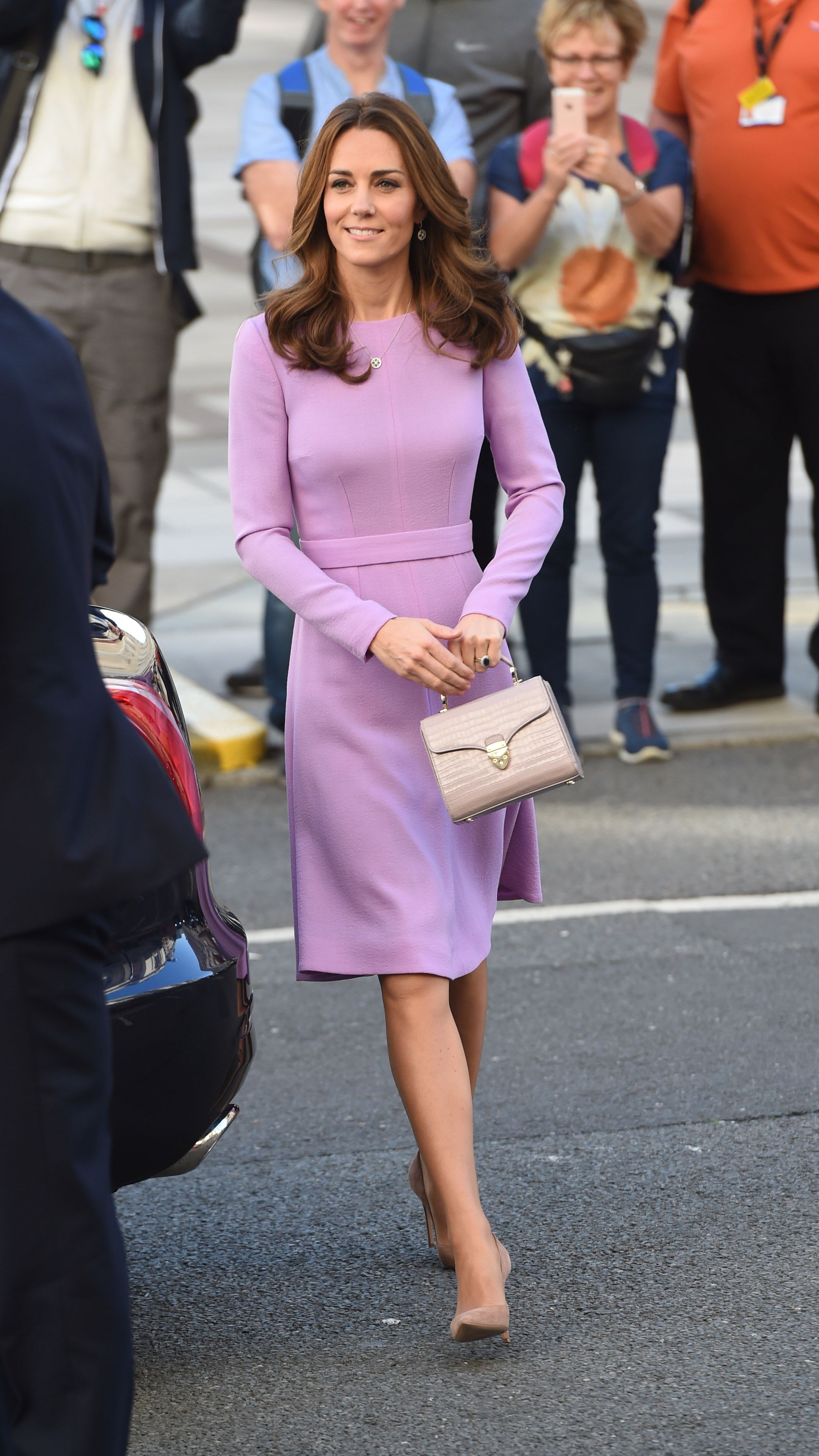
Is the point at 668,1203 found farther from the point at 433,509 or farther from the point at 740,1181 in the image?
the point at 433,509

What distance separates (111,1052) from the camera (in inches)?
103

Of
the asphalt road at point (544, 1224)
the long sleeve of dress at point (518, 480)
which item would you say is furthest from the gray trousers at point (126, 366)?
the long sleeve of dress at point (518, 480)

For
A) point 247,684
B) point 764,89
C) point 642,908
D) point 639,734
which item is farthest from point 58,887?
point 247,684

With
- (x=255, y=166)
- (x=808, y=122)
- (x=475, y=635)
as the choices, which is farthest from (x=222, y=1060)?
(x=808, y=122)

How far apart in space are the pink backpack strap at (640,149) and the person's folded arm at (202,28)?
1.28 metres

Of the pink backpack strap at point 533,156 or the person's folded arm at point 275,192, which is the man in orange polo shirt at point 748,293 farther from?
the person's folded arm at point 275,192

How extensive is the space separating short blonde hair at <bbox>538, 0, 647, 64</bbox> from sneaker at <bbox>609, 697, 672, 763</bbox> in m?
2.09

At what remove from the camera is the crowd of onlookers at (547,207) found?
635 cm

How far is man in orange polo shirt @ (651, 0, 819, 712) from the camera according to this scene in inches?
263

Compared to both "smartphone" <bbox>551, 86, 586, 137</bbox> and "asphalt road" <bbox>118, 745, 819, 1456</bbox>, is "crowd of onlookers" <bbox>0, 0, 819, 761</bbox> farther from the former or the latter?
A: "asphalt road" <bbox>118, 745, 819, 1456</bbox>

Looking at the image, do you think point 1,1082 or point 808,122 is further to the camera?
point 808,122

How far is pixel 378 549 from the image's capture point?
11.6 ft

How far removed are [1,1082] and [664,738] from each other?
15.7ft

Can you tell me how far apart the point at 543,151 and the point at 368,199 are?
3.09 m
